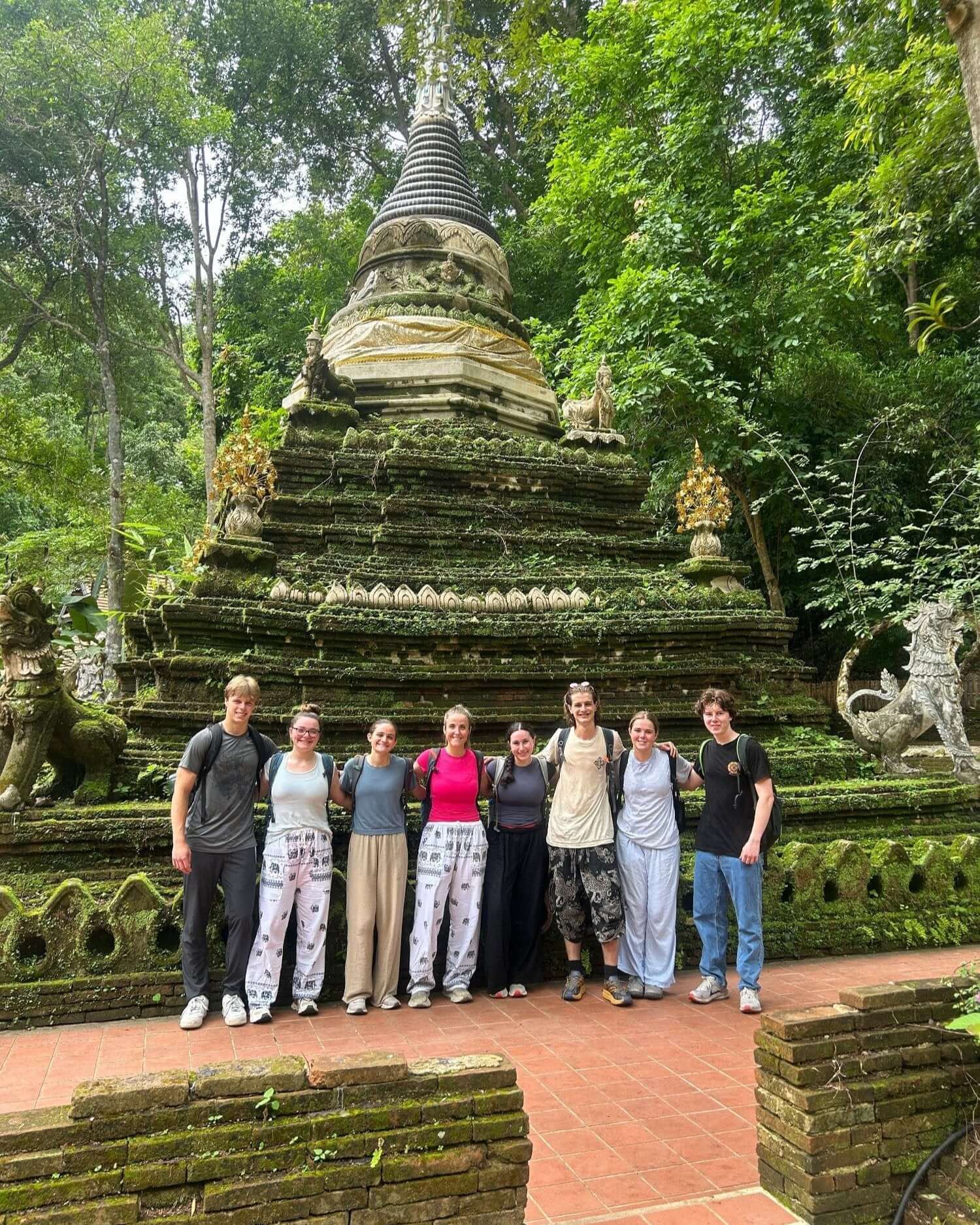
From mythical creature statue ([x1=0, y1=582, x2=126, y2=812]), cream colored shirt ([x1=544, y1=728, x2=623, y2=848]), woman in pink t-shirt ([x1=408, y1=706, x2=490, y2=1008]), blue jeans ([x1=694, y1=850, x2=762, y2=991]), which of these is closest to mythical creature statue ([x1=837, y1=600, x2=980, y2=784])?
blue jeans ([x1=694, y1=850, x2=762, y2=991])

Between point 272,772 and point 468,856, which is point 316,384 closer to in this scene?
point 272,772

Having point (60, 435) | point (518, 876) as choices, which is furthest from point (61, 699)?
point (60, 435)

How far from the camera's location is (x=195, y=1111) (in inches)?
86.7

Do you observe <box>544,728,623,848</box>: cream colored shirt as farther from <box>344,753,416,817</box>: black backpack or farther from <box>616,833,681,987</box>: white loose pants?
<box>344,753,416,817</box>: black backpack

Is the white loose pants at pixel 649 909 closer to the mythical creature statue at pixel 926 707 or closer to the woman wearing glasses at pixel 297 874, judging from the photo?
the woman wearing glasses at pixel 297 874

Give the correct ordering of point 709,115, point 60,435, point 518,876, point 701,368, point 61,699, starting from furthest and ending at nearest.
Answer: point 60,435 < point 709,115 < point 701,368 < point 61,699 < point 518,876

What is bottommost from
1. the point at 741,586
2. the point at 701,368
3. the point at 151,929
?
the point at 151,929

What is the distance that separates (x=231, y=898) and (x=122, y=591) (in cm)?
1315

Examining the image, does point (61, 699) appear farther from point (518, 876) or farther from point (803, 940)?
point (803, 940)

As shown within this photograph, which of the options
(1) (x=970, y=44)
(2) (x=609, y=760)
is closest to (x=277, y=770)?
(2) (x=609, y=760)

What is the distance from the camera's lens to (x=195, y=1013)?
4445mm

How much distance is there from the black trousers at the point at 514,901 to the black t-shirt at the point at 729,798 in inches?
38.4

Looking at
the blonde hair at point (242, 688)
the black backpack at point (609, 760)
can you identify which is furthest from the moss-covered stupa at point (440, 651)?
the blonde hair at point (242, 688)

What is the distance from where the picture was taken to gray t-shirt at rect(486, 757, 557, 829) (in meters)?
5.15
